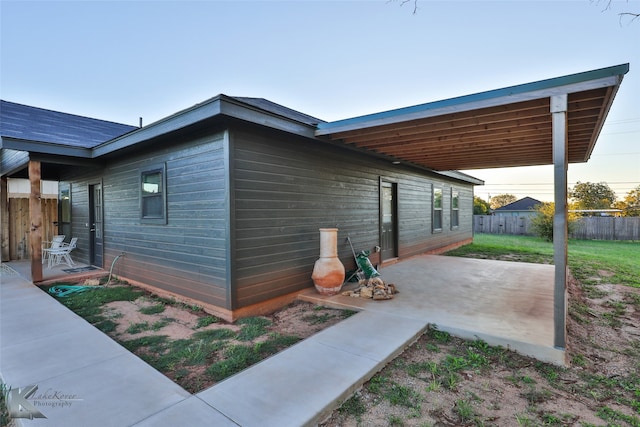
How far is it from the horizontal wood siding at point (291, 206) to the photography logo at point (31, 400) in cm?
180

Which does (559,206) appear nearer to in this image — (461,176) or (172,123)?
(172,123)

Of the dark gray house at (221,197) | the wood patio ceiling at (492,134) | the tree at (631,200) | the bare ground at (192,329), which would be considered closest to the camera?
the bare ground at (192,329)

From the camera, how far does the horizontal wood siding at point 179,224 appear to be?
3.72 meters

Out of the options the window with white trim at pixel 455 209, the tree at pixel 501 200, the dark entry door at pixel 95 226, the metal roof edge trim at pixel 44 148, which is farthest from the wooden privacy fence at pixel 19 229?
the tree at pixel 501 200

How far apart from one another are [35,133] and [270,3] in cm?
541

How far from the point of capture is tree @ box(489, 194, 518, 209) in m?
57.7

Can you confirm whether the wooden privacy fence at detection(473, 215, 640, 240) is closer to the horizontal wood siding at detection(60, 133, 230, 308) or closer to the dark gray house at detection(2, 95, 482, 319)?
the dark gray house at detection(2, 95, 482, 319)

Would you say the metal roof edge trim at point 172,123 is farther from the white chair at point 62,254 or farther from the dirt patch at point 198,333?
the white chair at point 62,254

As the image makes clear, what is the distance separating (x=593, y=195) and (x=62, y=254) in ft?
150

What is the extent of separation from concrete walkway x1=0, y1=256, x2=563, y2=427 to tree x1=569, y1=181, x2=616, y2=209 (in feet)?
127

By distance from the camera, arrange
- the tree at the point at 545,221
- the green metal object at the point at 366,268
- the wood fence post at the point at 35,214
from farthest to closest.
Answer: the tree at the point at 545,221
the wood fence post at the point at 35,214
the green metal object at the point at 366,268

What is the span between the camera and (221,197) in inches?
143

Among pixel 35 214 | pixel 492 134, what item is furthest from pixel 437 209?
pixel 35 214

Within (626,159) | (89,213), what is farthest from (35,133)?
(626,159)
